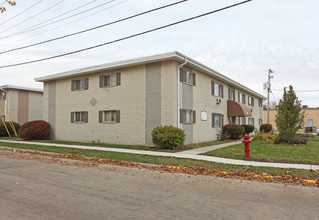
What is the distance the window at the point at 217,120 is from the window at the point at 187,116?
11.6 feet

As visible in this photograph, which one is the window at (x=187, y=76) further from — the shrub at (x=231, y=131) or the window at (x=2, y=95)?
the window at (x=2, y=95)

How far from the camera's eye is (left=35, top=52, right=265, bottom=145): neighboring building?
1555 centimetres

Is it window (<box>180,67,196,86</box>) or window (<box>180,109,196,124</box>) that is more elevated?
window (<box>180,67,196,86</box>)

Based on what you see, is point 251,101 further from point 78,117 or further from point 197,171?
point 197,171

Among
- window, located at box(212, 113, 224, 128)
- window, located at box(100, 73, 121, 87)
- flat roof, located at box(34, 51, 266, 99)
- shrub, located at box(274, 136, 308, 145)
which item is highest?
flat roof, located at box(34, 51, 266, 99)

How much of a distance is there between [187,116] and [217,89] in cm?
569

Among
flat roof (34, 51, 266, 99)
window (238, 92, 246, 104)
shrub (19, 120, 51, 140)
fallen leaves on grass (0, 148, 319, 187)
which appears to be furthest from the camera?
window (238, 92, 246, 104)

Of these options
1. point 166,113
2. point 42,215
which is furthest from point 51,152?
point 42,215

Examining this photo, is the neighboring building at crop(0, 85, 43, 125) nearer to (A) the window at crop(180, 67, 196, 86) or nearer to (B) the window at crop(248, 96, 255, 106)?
(A) the window at crop(180, 67, 196, 86)

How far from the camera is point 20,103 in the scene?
2786cm

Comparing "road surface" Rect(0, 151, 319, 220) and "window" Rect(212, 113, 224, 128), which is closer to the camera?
"road surface" Rect(0, 151, 319, 220)

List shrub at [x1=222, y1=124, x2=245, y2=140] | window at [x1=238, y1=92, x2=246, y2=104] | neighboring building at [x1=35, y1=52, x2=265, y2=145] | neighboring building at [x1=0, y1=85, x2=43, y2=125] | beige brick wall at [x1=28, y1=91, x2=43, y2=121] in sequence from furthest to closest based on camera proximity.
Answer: beige brick wall at [x1=28, y1=91, x2=43, y2=121]
neighboring building at [x1=0, y1=85, x2=43, y2=125]
window at [x1=238, y1=92, x2=246, y2=104]
shrub at [x1=222, y1=124, x2=245, y2=140]
neighboring building at [x1=35, y1=52, x2=265, y2=145]

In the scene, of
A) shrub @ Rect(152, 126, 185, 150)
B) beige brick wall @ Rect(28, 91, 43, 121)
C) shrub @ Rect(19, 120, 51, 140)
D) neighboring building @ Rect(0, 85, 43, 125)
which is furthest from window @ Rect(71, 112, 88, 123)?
beige brick wall @ Rect(28, 91, 43, 121)

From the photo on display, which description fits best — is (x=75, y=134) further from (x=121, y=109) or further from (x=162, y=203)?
(x=162, y=203)
